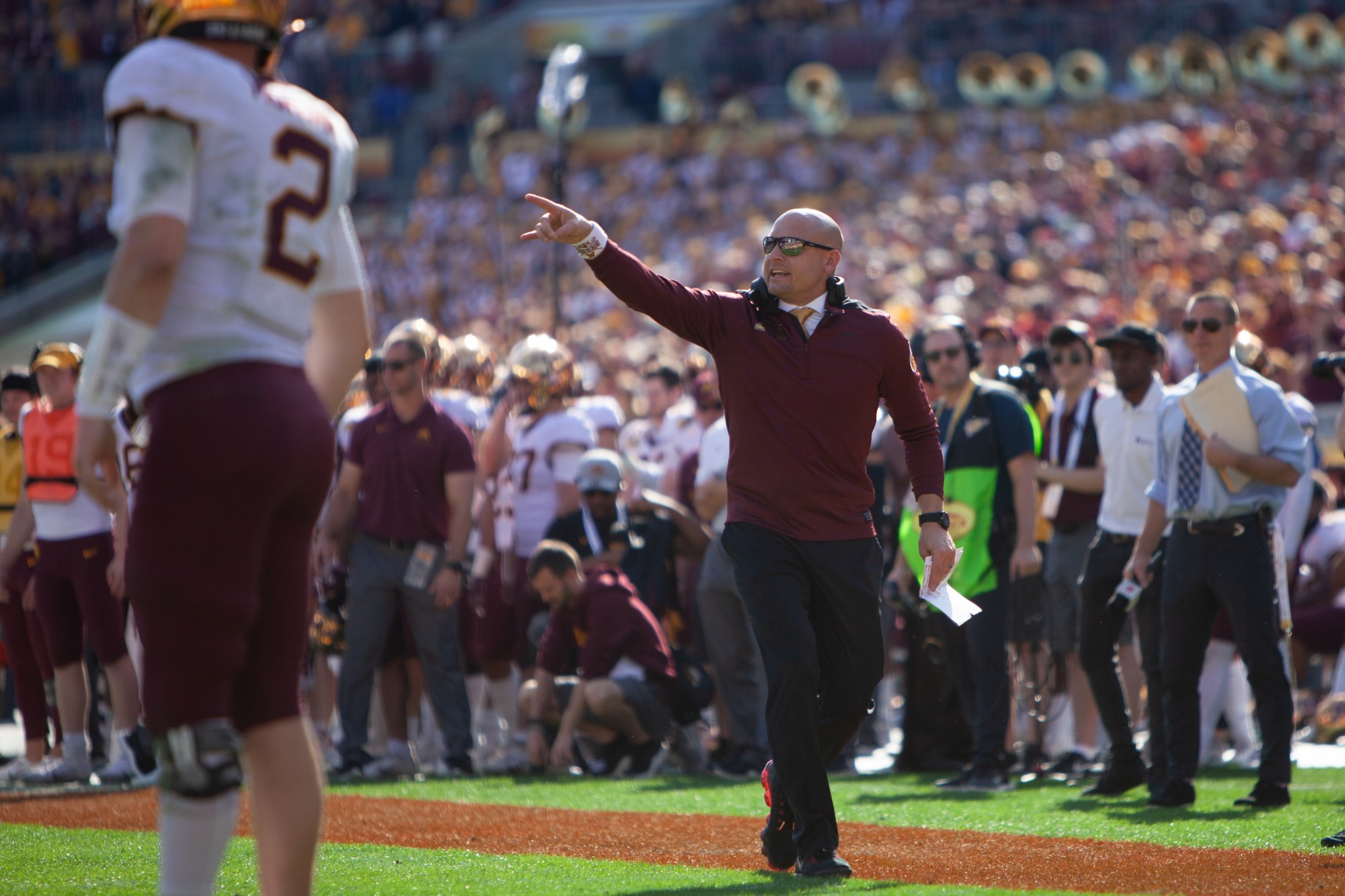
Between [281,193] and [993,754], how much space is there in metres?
5.21

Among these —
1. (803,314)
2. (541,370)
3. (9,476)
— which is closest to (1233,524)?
(803,314)

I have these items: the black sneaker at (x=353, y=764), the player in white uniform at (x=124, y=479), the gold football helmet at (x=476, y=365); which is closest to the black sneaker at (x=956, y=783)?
the black sneaker at (x=353, y=764)

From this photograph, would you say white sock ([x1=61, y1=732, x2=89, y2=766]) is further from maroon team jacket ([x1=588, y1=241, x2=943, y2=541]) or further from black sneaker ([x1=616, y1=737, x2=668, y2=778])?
maroon team jacket ([x1=588, y1=241, x2=943, y2=541])

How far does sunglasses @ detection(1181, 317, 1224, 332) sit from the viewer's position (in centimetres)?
656

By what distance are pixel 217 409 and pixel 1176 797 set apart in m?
4.75

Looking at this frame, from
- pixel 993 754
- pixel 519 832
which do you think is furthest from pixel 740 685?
pixel 519 832

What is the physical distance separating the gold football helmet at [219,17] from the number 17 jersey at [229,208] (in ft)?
0.23

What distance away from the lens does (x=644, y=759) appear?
28.0ft

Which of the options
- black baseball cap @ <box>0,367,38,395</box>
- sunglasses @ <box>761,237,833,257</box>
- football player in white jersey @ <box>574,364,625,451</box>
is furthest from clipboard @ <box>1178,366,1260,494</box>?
black baseball cap @ <box>0,367,38,395</box>

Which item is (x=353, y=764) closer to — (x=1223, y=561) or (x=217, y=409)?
(x=1223, y=561)

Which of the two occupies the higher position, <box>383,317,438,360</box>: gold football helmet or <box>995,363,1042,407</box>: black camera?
<box>383,317,438,360</box>: gold football helmet

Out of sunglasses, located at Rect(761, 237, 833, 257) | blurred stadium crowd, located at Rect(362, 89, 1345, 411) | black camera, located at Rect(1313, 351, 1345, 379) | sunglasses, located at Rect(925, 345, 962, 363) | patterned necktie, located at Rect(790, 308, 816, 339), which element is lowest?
black camera, located at Rect(1313, 351, 1345, 379)

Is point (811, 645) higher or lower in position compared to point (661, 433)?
lower

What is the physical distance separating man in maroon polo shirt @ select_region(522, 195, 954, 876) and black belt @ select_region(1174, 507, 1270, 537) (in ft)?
5.83
